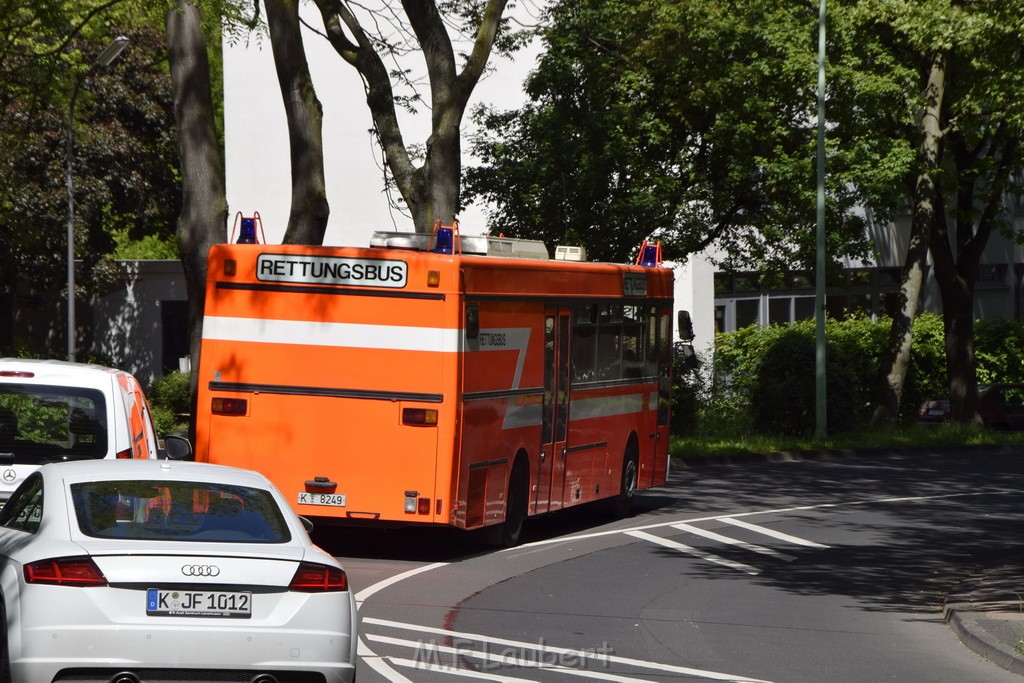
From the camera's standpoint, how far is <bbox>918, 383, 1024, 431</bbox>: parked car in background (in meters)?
37.1

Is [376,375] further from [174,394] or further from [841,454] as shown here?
[174,394]

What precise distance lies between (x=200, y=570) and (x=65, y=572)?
60cm

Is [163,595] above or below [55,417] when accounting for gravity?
below

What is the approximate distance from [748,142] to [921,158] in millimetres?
4449

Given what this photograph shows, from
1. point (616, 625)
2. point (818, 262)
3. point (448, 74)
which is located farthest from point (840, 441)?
point (616, 625)

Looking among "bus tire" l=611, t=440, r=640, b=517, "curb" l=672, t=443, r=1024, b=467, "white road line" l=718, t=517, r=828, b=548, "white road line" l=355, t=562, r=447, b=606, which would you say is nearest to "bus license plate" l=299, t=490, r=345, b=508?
"white road line" l=355, t=562, r=447, b=606

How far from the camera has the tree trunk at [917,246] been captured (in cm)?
3244

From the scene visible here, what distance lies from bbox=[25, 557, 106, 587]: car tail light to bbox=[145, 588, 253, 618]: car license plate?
0.80 feet

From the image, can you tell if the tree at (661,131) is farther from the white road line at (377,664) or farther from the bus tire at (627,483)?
the white road line at (377,664)

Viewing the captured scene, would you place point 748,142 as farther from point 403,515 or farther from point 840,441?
point 403,515

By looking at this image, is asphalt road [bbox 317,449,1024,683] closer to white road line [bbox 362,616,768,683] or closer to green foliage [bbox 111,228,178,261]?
white road line [bbox 362,616,768,683]

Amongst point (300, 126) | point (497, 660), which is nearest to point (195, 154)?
point (300, 126)

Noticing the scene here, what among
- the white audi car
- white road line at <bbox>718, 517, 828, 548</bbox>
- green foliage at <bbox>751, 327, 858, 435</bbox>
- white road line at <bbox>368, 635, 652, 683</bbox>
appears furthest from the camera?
green foliage at <bbox>751, 327, 858, 435</bbox>

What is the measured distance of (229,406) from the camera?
14398mm
